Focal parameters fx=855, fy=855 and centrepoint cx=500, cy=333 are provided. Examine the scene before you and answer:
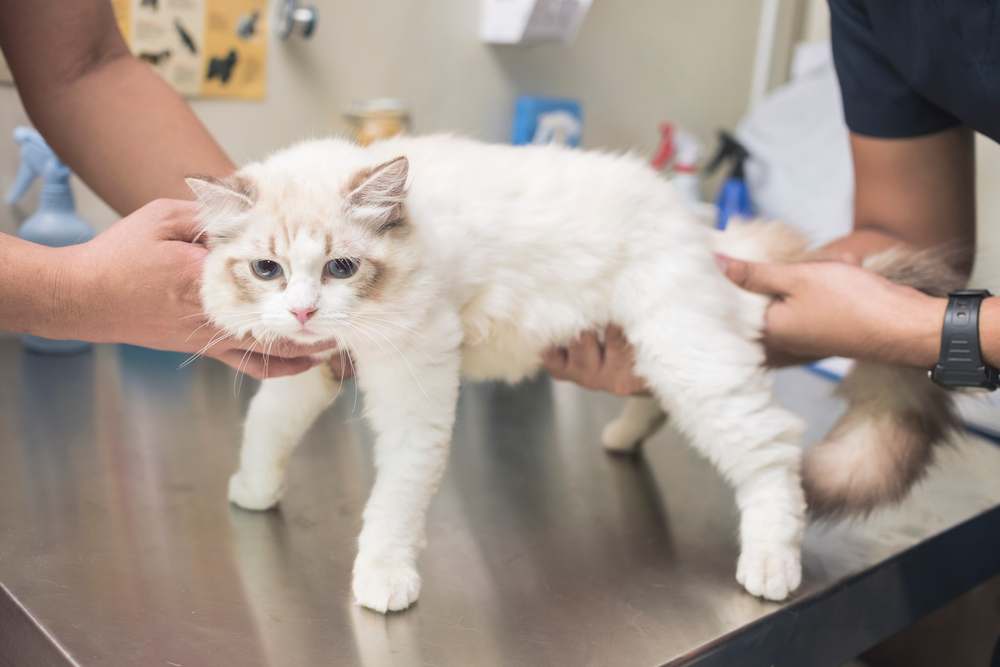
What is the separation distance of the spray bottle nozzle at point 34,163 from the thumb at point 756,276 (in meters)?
1.13

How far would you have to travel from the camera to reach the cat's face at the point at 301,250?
849mm

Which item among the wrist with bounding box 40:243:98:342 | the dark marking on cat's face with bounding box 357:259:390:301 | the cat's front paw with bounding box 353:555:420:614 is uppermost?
the dark marking on cat's face with bounding box 357:259:390:301

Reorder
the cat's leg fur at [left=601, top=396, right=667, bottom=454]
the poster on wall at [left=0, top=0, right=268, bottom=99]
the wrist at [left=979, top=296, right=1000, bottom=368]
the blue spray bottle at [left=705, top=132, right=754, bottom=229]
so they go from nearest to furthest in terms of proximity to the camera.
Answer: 1. the wrist at [left=979, top=296, right=1000, bottom=368]
2. the cat's leg fur at [left=601, top=396, right=667, bottom=454]
3. the poster on wall at [left=0, top=0, right=268, bottom=99]
4. the blue spray bottle at [left=705, top=132, right=754, bottom=229]

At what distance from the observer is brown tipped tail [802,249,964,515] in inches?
43.6

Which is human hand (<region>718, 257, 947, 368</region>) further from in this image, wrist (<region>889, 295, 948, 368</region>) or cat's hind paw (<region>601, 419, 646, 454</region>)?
cat's hind paw (<region>601, 419, 646, 454</region>)

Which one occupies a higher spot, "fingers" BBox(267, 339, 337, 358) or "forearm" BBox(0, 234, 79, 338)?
"forearm" BBox(0, 234, 79, 338)

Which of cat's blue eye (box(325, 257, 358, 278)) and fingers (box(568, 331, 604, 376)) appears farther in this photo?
fingers (box(568, 331, 604, 376))

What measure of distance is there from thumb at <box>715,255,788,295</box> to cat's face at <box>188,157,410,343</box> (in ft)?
1.68

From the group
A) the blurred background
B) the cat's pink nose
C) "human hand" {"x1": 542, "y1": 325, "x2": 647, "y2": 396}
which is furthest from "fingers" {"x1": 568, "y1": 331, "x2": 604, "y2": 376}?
the blurred background

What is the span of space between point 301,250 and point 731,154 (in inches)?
72.1

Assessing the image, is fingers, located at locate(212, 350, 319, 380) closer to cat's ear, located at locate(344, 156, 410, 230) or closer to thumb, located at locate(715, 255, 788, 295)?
cat's ear, located at locate(344, 156, 410, 230)

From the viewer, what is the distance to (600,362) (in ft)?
3.97

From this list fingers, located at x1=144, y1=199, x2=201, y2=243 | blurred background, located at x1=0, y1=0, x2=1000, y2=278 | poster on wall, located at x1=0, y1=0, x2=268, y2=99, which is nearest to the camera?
fingers, located at x1=144, y1=199, x2=201, y2=243

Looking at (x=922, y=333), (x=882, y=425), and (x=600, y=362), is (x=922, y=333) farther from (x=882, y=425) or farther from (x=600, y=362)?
(x=600, y=362)
